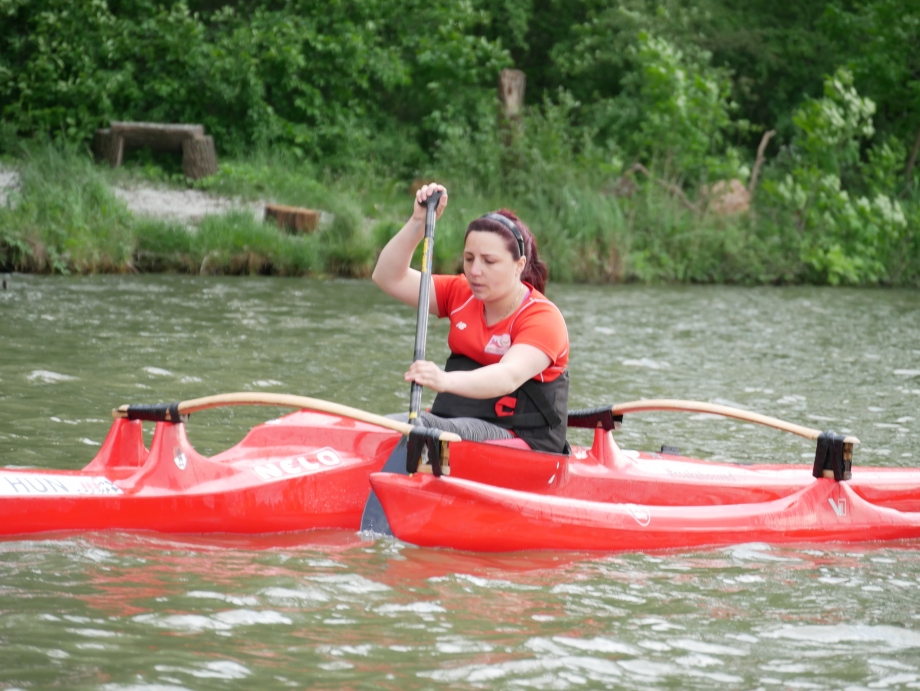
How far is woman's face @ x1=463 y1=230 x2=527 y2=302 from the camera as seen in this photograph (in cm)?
415

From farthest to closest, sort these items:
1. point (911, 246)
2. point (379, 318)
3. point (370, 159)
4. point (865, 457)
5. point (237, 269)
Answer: point (370, 159) → point (911, 246) → point (237, 269) → point (379, 318) → point (865, 457)

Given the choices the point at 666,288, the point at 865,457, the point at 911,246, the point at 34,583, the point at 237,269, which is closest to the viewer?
the point at 34,583

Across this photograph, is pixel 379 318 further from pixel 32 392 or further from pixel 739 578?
pixel 739 578

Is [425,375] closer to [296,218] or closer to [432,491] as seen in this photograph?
[432,491]

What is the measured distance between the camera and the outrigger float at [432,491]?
3984mm

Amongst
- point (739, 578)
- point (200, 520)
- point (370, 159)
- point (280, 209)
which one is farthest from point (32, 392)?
point (370, 159)

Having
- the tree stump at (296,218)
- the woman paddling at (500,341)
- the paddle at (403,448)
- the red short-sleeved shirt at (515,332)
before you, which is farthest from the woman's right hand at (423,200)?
the tree stump at (296,218)

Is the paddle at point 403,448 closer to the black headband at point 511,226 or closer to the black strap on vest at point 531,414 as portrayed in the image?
the black strap on vest at point 531,414

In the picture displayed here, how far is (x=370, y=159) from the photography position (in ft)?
59.1

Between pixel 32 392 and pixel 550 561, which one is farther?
pixel 32 392

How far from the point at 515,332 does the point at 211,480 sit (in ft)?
3.78

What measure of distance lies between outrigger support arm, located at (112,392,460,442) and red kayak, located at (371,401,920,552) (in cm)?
17

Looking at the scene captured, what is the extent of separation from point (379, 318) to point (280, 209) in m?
3.30

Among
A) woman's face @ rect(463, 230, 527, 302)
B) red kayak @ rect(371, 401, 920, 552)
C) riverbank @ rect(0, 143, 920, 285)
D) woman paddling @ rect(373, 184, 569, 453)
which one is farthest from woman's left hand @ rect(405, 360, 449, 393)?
riverbank @ rect(0, 143, 920, 285)
